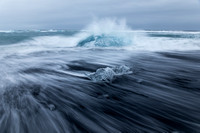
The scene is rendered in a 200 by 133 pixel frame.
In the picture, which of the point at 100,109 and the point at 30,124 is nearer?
the point at 30,124

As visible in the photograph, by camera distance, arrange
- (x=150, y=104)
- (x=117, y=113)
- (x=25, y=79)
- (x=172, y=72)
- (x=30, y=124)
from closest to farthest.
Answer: (x=30, y=124), (x=117, y=113), (x=150, y=104), (x=25, y=79), (x=172, y=72)

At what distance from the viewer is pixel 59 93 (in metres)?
4.82

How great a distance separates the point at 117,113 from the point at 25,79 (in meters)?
3.87

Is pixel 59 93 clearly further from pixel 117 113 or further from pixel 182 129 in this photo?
pixel 182 129

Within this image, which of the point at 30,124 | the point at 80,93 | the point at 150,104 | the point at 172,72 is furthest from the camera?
the point at 172,72

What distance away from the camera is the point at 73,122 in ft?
10.9

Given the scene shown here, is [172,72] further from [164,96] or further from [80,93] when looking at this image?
[80,93]

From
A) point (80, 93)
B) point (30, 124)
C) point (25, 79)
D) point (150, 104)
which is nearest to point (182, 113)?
point (150, 104)

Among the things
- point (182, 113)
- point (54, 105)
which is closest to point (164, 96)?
point (182, 113)

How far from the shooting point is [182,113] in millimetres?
3654

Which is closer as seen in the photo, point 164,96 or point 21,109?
point 21,109

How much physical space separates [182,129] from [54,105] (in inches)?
106

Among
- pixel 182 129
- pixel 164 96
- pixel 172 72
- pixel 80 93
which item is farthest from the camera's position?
pixel 172 72

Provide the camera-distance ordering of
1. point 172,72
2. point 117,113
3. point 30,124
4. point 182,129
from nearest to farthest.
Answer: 1. point 182,129
2. point 30,124
3. point 117,113
4. point 172,72
